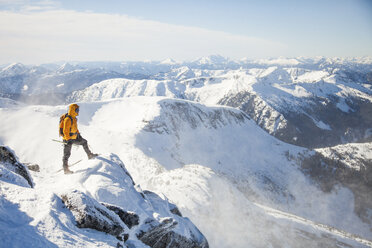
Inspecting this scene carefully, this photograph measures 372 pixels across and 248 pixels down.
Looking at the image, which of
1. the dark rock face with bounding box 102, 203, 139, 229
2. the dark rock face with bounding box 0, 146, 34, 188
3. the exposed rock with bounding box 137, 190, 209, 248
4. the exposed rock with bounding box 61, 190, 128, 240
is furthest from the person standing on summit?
the exposed rock with bounding box 137, 190, 209, 248

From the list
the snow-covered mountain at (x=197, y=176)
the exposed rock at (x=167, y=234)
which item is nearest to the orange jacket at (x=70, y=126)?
the snow-covered mountain at (x=197, y=176)

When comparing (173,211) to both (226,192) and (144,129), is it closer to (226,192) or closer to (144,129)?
(226,192)

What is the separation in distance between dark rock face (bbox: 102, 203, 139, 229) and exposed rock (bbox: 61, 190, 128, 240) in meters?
1.02

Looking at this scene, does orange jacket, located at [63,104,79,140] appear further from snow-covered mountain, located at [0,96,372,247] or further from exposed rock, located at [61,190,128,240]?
exposed rock, located at [61,190,128,240]

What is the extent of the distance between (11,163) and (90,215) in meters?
5.62

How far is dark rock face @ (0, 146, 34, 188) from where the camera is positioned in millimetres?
9250

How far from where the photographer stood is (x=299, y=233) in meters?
27.1

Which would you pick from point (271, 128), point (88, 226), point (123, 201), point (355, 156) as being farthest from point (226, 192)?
point (271, 128)

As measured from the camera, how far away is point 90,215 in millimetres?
6738

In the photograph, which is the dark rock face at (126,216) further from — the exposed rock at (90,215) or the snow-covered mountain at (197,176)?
the exposed rock at (90,215)

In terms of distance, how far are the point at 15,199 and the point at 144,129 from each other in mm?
53976

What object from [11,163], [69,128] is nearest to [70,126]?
[69,128]

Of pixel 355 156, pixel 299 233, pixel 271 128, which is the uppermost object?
pixel 299 233

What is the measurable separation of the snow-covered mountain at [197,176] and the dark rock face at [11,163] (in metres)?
1.41
